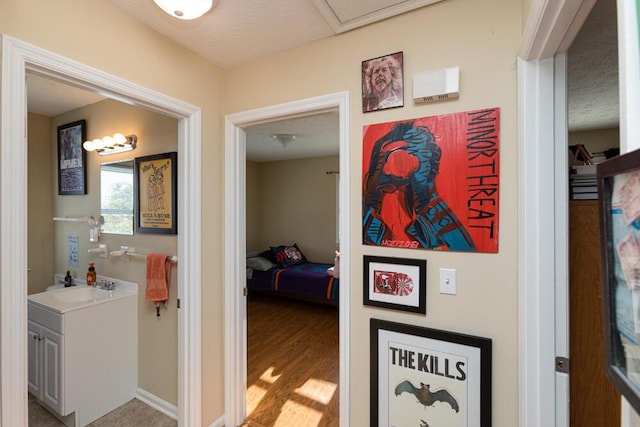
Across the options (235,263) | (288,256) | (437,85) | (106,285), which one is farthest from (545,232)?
(288,256)

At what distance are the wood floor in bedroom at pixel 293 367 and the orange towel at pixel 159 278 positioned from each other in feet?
3.65

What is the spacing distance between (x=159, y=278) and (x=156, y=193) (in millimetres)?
638

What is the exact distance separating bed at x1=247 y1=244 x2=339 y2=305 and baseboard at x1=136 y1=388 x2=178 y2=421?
95.3 inches

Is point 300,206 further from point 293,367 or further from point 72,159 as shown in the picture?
point 72,159

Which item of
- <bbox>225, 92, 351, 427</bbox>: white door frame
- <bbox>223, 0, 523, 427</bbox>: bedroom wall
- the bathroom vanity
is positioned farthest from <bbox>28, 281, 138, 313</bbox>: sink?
<bbox>223, 0, 523, 427</bbox>: bedroom wall

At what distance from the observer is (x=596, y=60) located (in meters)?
1.69

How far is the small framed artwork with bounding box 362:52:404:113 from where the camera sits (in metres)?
1.40

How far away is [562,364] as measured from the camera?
1.07 meters

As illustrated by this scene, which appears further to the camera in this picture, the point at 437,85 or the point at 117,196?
the point at 117,196

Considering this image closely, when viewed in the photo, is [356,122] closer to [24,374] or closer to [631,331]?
[631,331]

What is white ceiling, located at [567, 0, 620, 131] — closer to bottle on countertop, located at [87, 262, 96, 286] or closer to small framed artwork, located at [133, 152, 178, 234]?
small framed artwork, located at [133, 152, 178, 234]

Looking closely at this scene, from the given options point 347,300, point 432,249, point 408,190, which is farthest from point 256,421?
point 408,190

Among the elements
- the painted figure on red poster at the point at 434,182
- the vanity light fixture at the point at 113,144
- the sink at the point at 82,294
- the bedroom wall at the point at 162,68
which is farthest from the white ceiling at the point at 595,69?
the sink at the point at 82,294

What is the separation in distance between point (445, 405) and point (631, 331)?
1.10m
